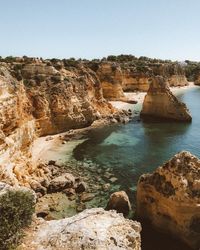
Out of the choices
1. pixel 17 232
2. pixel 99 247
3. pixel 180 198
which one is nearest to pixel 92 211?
pixel 99 247

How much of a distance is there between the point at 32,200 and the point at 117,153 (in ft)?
88.7

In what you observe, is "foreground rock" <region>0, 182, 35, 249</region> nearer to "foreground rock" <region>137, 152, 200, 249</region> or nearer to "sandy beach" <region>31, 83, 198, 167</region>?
"foreground rock" <region>137, 152, 200, 249</region>

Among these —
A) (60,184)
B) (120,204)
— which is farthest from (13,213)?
(60,184)

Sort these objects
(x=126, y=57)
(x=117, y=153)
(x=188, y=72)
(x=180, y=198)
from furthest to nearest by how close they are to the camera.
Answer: (x=188, y=72), (x=126, y=57), (x=117, y=153), (x=180, y=198)

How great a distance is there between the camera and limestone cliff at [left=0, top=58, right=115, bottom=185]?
30.0 m

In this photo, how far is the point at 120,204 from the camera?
2520cm

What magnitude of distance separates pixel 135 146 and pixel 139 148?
1.36 meters

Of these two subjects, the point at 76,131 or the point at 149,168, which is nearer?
the point at 149,168

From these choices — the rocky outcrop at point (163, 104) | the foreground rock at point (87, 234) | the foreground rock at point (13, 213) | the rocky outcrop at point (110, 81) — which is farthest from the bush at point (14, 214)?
the rocky outcrop at point (110, 81)

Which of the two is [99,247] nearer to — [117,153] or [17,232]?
[17,232]

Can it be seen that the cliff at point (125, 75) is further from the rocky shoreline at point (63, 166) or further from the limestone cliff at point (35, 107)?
the limestone cliff at point (35, 107)

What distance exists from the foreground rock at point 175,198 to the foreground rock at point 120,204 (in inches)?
52.7

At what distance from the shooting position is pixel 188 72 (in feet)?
578

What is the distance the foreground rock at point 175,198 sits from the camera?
20703 millimetres
